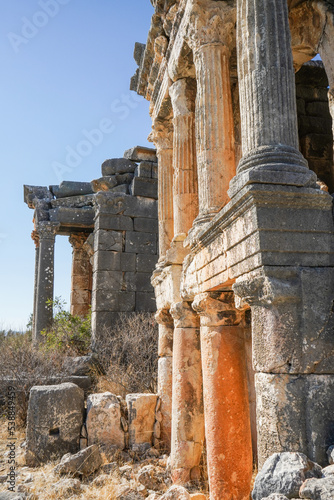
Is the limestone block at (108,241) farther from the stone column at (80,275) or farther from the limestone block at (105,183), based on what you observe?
the stone column at (80,275)

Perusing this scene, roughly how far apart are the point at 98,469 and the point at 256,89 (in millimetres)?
5211

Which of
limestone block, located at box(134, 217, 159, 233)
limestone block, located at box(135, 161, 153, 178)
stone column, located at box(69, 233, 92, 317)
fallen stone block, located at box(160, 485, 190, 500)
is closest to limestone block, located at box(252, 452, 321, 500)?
fallen stone block, located at box(160, 485, 190, 500)

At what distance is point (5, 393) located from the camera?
8359 mm

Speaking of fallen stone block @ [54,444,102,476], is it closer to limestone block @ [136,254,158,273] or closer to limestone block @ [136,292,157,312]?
limestone block @ [136,292,157,312]

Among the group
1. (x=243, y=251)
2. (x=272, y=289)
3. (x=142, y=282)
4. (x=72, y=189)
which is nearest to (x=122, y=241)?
(x=142, y=282)

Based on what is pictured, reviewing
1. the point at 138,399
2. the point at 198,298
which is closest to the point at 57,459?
the point at 138,399

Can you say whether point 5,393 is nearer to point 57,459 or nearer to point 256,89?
point 57,459

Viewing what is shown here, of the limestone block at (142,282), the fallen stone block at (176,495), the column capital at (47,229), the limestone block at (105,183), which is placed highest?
the limestone block at (105,183)

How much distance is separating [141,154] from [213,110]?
7.51 m

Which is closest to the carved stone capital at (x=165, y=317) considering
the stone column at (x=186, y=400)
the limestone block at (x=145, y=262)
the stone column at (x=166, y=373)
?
the stone column at (x=166, y=373)

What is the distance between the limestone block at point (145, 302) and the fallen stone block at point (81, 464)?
19.6 feet

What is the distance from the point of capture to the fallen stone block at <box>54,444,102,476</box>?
18.9 ft

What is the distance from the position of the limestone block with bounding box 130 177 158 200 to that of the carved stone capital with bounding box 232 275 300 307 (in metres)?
9.18

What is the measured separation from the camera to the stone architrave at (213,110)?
5.59 m
